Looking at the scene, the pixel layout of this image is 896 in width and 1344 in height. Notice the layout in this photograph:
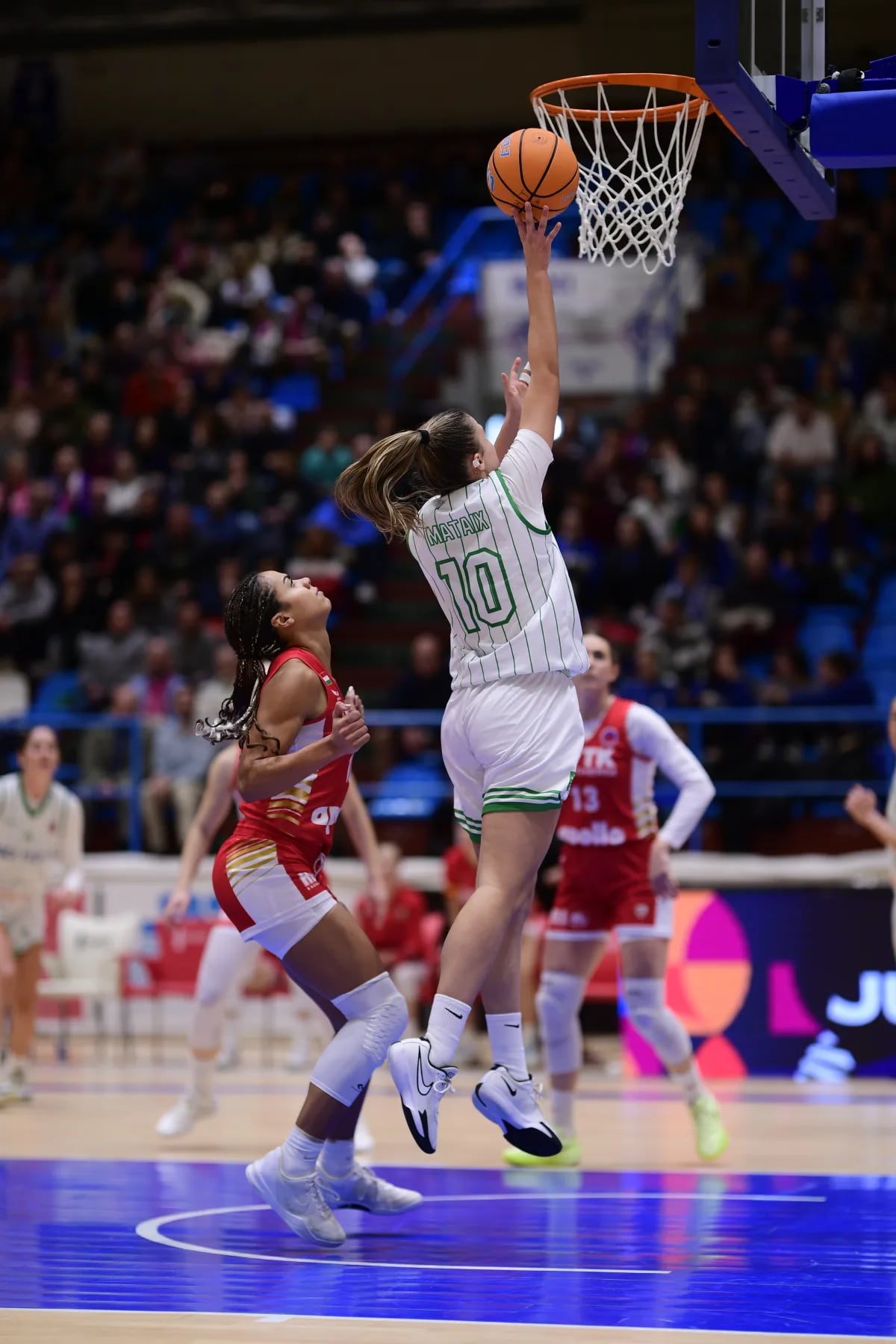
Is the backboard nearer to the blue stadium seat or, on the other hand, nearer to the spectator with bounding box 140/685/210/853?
the spectator with bounding box 140/685/210/853

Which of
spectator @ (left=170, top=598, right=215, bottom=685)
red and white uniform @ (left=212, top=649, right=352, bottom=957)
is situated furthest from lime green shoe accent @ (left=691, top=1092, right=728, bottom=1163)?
spectator @ (left=170, top=598, right=215, bottom=685)

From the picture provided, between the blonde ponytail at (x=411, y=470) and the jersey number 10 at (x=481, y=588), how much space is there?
25 centimetres

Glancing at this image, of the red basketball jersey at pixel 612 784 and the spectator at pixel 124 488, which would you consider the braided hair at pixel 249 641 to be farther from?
the spectator at pixel 124 488

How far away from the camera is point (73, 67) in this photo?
76.6 feet

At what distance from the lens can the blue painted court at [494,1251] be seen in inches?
198

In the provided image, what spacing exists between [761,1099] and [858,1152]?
214 cm

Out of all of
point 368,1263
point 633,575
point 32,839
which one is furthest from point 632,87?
point 633,575

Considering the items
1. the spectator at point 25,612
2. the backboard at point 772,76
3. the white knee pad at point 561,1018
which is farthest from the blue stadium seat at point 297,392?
the backboard at point 772,76

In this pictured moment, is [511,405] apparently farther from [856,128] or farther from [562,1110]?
[562,1110]

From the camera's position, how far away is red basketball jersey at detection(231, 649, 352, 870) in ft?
19.6

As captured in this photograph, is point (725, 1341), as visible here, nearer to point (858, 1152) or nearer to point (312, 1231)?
point (312, 1231)

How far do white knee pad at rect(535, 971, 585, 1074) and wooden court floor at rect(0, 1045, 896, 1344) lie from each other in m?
0.48

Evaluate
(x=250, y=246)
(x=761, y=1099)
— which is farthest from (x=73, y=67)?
(x=761, y=1099)

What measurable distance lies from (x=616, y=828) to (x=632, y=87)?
3197mm
